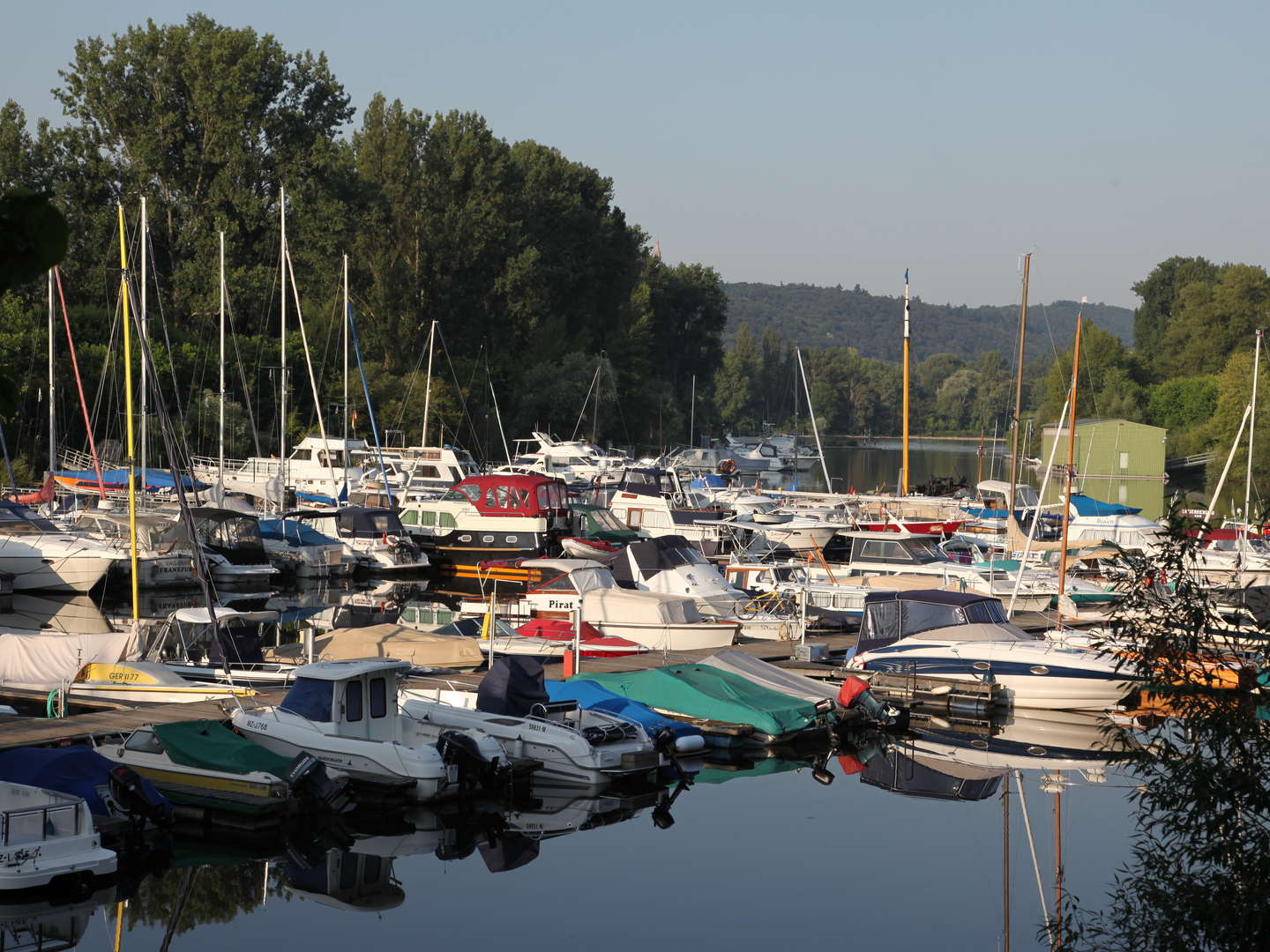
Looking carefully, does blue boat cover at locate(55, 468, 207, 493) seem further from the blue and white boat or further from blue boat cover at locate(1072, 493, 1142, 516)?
blue boat cover at locate(1072, 493, 1142, 516)

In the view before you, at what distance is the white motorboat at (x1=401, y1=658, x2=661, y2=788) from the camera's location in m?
21.9

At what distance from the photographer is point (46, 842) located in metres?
16.1

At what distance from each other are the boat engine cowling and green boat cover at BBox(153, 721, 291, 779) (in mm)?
2360

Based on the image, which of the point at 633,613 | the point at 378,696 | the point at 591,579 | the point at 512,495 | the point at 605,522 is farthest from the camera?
the point at 605,522

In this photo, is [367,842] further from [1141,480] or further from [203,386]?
[1141,480]

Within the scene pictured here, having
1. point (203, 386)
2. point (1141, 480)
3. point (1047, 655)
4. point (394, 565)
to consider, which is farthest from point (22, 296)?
point (1141, 480)

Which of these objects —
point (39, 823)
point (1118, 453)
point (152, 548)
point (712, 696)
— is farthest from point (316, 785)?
point (1118, 453)

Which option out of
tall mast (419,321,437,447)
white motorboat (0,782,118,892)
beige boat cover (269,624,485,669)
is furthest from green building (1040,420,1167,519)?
white motorboat (0,782,118,892)

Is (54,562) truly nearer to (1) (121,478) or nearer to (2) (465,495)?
(1) (121,478)

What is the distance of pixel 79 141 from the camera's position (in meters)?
81.3

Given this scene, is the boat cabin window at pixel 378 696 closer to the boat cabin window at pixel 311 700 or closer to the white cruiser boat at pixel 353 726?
the white cruiser boat at pixel 353 726

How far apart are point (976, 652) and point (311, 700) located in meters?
13.9

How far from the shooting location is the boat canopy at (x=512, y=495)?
51.8 meters

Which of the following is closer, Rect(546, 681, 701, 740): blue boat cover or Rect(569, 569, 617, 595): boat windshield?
Rect(546, 681, 701, 740): blue boat cover
